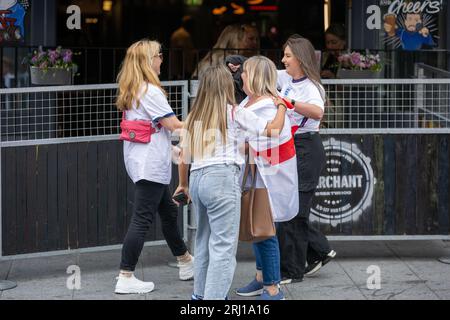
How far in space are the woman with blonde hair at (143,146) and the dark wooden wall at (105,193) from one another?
1.98 feet

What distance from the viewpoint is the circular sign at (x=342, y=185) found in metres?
8.02

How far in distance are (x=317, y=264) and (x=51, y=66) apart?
12.4ft

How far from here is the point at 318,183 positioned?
7.86 meters

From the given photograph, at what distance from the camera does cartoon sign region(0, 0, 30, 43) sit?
10.3 metres

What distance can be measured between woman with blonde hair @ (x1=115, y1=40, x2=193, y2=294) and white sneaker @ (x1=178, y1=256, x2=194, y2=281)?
42cm

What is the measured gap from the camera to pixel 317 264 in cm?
776

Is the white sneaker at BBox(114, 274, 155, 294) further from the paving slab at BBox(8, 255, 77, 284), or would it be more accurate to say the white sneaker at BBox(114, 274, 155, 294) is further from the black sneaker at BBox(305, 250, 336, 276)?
the black sneaker at BBox(305, 250, 336, 276)

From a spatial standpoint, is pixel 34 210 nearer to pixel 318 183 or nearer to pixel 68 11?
pixel 318 183

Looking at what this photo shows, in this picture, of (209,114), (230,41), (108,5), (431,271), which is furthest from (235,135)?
(108,5)

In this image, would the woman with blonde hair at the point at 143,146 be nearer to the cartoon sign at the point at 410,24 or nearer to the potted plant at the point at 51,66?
the potted plant at the point at 51,66

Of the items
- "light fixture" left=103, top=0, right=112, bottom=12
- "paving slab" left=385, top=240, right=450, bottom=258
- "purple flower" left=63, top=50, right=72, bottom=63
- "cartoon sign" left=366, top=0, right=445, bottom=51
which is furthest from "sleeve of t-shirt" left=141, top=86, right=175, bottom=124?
"light fixture" left=103, top=0, right=112, bottom=12

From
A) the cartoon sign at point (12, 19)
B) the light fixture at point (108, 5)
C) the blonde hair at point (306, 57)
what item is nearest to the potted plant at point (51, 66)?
the cartoon sign at point (12, 19)

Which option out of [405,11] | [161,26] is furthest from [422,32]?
[161,26]

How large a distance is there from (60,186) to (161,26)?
1218cm
